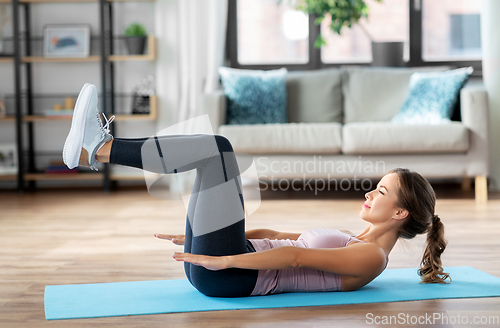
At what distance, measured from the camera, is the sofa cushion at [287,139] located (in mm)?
3369

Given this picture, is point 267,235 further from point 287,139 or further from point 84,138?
point 287,139

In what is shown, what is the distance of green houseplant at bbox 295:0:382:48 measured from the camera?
3.96 metres

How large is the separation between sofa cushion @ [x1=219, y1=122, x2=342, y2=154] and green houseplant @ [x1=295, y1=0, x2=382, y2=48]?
41.0 inches

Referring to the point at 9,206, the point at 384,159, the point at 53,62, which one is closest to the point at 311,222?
the point at 384,159

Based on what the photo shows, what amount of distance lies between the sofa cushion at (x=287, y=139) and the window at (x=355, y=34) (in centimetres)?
118

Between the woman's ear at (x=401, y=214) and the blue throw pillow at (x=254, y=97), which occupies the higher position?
the blue throw pillow at (x=254, y=97)

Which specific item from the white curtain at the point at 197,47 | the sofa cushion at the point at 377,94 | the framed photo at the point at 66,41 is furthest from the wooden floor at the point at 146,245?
the framed photo at the point at 66,41

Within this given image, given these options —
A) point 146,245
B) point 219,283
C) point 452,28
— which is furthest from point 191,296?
A: point 452,28

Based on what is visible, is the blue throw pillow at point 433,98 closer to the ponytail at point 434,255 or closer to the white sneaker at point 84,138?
the ponytail at point 434,255

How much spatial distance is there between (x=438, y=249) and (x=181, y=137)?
2.63 feet

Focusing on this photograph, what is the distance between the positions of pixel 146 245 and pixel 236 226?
100 cm

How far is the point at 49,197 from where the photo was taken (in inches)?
149

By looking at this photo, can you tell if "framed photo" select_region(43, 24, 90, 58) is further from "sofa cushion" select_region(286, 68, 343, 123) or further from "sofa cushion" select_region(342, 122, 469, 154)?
"sofa cushion" select_region(342, 122, 469, 154)

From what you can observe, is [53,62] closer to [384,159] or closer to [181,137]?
[384,159]
